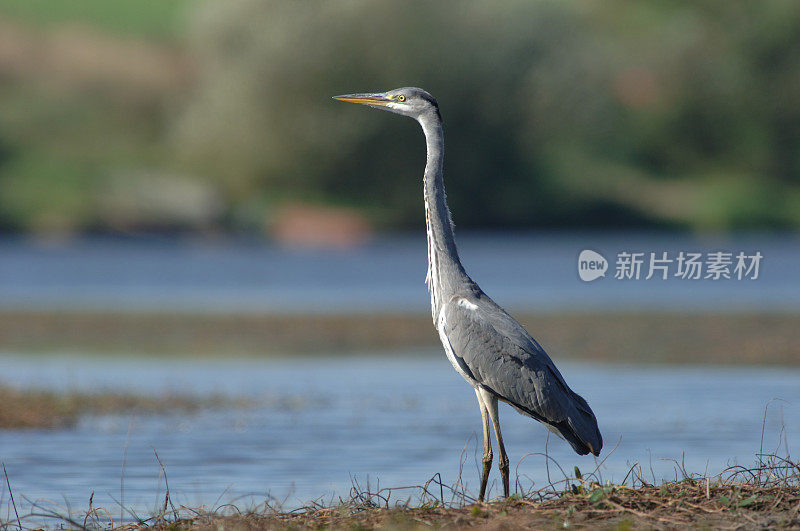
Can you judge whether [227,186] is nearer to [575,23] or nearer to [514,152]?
[514,152]

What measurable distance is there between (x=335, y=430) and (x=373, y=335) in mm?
8442

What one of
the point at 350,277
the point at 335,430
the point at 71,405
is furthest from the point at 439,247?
the point at 350,277

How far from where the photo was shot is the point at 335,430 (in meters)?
11.8

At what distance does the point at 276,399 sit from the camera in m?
13.9

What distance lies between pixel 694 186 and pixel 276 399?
147ft

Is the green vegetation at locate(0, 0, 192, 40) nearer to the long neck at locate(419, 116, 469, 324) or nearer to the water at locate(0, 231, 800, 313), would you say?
the water at locate(0, 231, 800, 313)

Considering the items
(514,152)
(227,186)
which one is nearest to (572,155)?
(514,152)

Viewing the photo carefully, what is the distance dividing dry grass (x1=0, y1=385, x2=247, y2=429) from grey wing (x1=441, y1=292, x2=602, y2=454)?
5492 millimetres

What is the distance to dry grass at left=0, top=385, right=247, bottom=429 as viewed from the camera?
1214 cm

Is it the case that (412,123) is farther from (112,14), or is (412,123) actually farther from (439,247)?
(439,247)

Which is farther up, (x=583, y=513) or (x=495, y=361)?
(x=495, y=361)

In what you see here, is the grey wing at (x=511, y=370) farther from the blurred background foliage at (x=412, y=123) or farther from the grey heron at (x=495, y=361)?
the blurred background foliage at (x=412, y=123)

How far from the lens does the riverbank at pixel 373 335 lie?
719 inches

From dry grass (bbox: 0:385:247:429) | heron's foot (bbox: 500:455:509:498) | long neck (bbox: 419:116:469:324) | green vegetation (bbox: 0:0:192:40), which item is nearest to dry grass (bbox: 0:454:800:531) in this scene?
heron's foot (bbox: 500:455:509:498)
